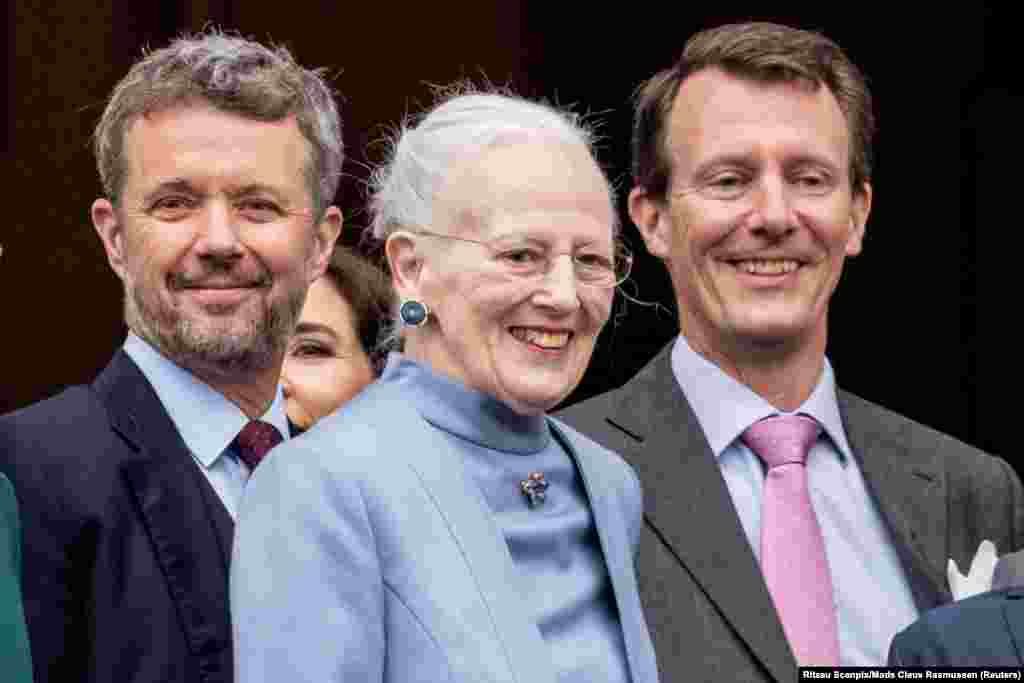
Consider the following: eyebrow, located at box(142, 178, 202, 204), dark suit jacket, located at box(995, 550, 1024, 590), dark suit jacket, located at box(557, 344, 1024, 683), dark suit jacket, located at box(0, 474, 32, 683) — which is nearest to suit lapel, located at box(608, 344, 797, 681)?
dark suit jacket, located at box(557, 344, 1024, 683)

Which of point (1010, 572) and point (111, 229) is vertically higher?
point (111, 229)

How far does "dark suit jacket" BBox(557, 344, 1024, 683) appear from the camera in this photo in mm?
3111

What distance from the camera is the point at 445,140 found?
2.66m

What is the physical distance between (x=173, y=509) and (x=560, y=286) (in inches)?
25.3

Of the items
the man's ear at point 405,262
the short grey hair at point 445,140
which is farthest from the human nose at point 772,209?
the man's ear at point 405,262

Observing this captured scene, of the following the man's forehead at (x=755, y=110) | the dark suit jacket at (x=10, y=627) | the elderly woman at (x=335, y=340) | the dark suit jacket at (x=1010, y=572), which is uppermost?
the man's forehead at (x=755, y=110)

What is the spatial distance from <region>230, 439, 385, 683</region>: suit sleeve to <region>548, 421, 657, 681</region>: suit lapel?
1.25ft

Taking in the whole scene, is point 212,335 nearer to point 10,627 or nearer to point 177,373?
point 177,373

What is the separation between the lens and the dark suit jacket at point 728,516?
311 centimetres

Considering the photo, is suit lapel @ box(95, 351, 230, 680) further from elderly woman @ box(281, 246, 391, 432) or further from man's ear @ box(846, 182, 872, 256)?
man's ear @ box(846, 182, 872, 256)

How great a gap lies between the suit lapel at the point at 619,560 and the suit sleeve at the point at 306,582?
0.38 m

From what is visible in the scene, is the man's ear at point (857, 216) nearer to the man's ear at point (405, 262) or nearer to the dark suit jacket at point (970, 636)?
the dark suit jacket at point (970, 636)

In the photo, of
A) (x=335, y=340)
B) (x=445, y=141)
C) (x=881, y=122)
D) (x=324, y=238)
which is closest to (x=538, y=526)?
(x=445, y=141)

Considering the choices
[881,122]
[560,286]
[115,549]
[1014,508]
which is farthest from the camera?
[881,122]
